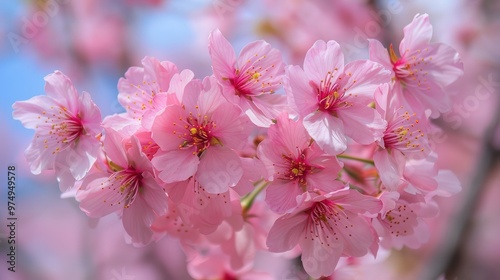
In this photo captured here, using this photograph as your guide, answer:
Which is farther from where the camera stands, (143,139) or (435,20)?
(435,20)

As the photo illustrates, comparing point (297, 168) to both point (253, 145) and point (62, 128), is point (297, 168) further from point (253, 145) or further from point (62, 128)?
point (62, 128)

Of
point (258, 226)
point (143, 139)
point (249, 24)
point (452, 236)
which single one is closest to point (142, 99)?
point (143, 139)

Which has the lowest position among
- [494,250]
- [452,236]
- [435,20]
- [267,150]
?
[494,250]

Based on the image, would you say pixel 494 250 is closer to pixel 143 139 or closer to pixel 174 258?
pixel 174 258

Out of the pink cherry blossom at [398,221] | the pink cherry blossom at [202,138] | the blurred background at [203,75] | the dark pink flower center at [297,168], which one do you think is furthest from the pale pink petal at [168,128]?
the blurred background at [203,75]

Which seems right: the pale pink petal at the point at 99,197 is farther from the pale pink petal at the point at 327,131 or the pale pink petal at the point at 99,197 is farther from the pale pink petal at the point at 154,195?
the pale pink petal at the point at 327,131
